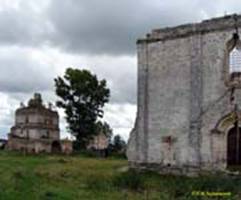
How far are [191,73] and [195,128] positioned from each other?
2.44m

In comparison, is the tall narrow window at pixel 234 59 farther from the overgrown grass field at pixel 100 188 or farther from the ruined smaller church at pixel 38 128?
the ruined smaller church at pixel 38 128

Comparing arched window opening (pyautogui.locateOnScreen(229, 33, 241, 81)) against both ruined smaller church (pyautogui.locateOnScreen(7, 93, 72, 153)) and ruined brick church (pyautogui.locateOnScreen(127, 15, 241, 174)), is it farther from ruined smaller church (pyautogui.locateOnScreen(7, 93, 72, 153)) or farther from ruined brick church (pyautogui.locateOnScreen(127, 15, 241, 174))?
ruined smaller church (pyautogui.locateOnScreen(7, 93, 72, 153))

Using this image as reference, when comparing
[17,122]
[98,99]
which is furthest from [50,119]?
[98,99]

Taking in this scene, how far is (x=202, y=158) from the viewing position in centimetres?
2459

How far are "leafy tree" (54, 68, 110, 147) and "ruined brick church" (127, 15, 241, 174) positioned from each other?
2589cm

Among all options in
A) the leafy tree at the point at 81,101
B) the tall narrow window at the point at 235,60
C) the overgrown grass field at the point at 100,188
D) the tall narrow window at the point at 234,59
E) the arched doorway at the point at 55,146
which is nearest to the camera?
the overgrown grass field at the point at 100,188

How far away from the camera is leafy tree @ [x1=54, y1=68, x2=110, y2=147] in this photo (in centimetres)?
5312

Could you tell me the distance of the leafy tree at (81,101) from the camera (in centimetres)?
5312

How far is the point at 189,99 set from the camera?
25219 millimetres

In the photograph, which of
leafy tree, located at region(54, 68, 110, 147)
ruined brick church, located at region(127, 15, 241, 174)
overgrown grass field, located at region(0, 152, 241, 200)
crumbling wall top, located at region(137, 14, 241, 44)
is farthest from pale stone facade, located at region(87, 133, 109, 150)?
overgrown grass field, located at region(0, 152, 241, 200)

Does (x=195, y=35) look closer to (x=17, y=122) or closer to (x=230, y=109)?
(x=230, y=109)

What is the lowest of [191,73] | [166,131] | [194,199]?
[194,199]

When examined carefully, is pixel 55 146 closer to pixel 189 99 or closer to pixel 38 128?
pixel 38 128

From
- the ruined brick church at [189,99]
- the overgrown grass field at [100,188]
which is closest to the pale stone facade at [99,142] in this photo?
the ruined brick church at [189,99]
